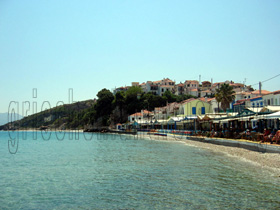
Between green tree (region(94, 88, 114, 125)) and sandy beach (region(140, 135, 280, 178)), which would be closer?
sandy beach (region(140, 135, 280, 178))

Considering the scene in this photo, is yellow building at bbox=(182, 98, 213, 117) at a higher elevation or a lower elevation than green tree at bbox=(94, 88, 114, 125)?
lower

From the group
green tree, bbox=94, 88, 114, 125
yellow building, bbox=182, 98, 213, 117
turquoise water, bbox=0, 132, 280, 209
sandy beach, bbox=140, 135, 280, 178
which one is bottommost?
turquoise water, bbox=0, 132, 280, 209

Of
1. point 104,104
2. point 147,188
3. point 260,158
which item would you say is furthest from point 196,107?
point 147,188

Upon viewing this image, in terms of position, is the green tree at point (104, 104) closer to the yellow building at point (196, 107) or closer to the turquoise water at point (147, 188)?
the yellow building at point (196, 107)

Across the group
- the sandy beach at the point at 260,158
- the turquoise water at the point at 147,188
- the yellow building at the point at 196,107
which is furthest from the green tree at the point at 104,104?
the turquoise water at the point at 147,188

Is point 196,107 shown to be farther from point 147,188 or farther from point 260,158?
point 147,188

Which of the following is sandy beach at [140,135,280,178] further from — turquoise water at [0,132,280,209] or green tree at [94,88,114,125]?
green tree at [94,88,114,125]

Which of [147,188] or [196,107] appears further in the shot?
[196,107]

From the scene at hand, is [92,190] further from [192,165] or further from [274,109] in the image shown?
[274,109]

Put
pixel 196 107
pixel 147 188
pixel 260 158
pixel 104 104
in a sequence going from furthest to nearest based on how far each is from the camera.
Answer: pixel 104 104 → pixel 196 107 → pixel 260 158 → pixel 147 188

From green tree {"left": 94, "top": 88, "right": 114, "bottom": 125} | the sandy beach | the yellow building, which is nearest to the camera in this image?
the sandy beach

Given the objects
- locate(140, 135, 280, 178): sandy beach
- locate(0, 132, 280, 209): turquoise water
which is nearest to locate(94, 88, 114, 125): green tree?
locate(140, 135, 280, 178): sandy beach

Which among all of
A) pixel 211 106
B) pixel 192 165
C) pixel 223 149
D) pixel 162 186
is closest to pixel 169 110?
pixel 211 106

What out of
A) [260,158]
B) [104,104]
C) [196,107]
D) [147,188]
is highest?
[104,104]
